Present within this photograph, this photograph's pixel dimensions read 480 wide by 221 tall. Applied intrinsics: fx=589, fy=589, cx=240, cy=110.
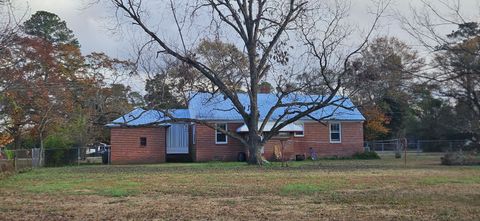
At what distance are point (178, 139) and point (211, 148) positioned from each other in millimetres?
3033

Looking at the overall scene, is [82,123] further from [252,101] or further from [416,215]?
[416,215]

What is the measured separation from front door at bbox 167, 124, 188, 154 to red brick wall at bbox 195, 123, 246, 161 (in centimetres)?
211

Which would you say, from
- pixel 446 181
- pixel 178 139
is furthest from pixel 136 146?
pixel 446 181

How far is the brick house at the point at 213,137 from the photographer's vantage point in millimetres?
42281

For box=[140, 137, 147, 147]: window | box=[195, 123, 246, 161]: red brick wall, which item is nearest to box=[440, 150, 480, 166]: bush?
box=[195, 123, 246, 161]: red brick wall

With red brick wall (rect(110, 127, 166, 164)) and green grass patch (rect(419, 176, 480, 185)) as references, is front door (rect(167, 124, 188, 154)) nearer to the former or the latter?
red brick wall (rect(110, 127, 166, 164))

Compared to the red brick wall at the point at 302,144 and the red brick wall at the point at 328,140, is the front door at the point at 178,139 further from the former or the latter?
the red brick wall at the point at 328,140

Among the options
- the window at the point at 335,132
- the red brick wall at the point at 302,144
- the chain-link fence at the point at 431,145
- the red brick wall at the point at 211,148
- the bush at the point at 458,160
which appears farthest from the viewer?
the chain-link fence at the point at 431,145

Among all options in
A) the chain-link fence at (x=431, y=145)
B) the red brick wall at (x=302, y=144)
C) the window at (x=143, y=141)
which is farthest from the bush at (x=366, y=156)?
the window at (x=143, y=141)

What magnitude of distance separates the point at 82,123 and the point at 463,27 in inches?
1492

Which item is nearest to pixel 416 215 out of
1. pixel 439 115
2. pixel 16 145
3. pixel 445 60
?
pixel 445 60

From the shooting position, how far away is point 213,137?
42.9 m

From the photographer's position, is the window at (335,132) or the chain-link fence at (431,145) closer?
the window at (335,132)

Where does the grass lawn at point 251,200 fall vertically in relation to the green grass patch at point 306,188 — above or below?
below
